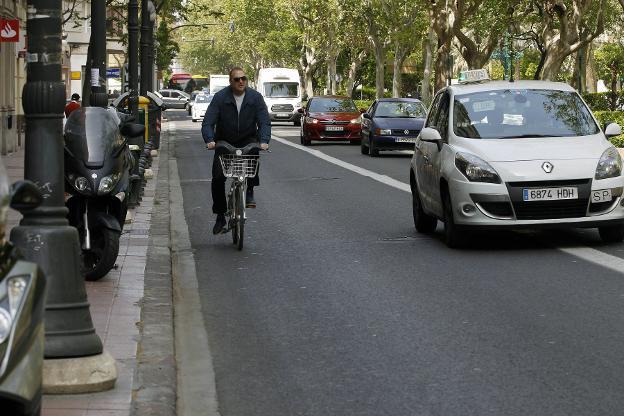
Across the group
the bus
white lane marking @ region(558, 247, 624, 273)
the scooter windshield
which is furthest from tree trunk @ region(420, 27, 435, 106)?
the bus

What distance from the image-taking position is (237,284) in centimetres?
1123

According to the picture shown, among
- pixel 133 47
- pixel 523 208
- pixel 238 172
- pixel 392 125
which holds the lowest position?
pixel 392 125

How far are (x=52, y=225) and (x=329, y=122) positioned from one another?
35.5m

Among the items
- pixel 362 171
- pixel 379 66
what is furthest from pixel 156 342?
pixel 379 66

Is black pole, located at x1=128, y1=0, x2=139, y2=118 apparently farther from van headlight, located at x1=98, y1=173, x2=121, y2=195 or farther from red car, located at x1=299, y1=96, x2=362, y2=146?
red car, located at x1=299, y1=96, x2=362, y2=146

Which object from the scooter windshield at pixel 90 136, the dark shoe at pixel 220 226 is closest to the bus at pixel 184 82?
the dark shoe at pixel 220 226

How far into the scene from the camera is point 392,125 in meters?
35.3

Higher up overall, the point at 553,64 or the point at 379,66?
the point at 553,64

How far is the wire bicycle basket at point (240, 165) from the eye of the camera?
13687mm

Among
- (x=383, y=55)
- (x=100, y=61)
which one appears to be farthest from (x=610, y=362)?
(x=383, y=55)

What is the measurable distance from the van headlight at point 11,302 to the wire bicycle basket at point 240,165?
30.2 feet

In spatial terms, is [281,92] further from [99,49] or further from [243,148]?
[243,148]

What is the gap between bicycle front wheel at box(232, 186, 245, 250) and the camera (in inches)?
531

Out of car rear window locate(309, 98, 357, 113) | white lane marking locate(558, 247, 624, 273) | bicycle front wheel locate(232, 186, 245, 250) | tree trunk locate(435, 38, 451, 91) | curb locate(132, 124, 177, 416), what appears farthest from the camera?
tree trunk locate(435, 38, 451, 91)
